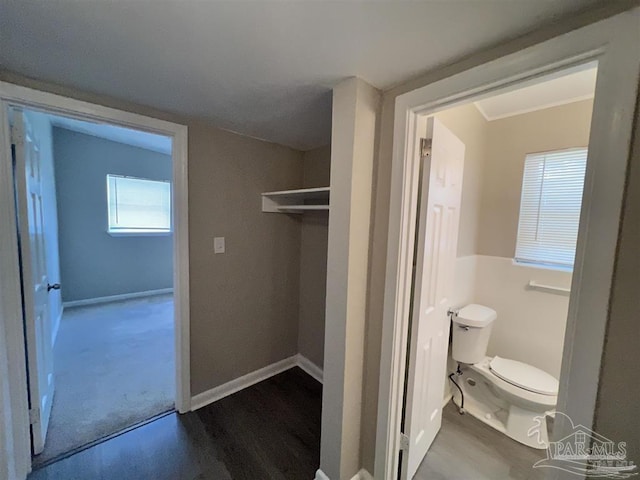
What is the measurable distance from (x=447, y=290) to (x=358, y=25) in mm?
1518

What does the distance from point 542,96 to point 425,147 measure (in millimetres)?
1353

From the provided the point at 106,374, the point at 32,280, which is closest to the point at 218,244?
the point at 32,280

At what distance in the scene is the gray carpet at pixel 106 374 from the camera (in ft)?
5.67

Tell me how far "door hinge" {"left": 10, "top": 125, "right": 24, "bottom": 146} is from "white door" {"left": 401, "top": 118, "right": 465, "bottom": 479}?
6.94 feet

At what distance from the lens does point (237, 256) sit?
2.11 metres

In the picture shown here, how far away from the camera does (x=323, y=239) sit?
2.31m

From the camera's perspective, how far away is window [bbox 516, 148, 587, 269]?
6.23 ft

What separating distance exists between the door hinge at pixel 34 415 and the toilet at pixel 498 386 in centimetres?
272

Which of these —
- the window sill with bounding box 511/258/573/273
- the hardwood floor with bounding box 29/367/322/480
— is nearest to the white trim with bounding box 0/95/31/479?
the hardwood floor with bounding box 29/367/322/480

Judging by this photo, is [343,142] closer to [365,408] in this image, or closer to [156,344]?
[365,408]

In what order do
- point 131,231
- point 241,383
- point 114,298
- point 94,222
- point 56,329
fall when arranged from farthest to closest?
point 131,231 → point 114,298 → point 94,222 → point 56,329 → point 241,383

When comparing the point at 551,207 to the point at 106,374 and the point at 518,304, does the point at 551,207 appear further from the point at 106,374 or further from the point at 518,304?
the point at 106,374

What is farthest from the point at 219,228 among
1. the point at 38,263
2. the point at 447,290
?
the point at 447,290

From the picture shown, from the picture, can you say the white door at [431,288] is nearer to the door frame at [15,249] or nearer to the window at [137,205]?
the door frame at [15,249]
